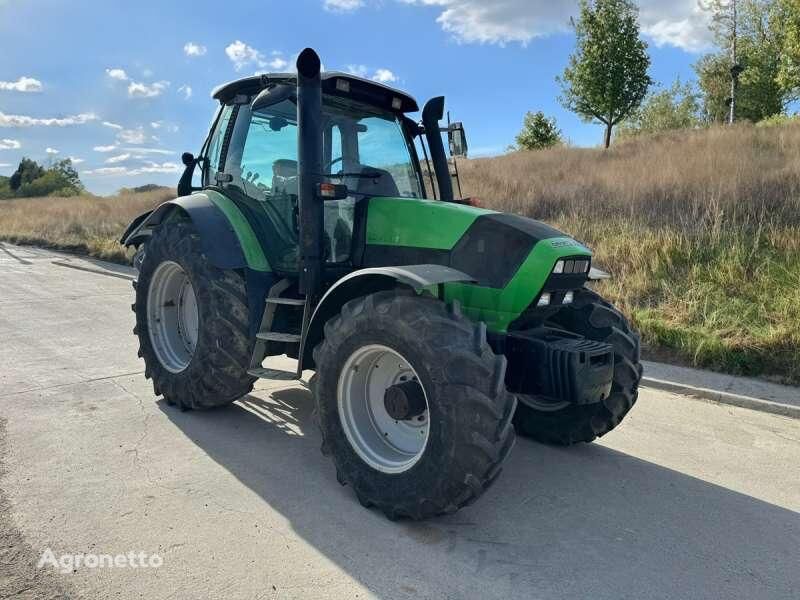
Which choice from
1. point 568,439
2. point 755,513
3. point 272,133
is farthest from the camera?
point 272,133

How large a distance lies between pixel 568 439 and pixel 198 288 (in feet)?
8.91

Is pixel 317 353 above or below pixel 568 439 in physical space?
above

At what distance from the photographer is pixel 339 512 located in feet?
10.2

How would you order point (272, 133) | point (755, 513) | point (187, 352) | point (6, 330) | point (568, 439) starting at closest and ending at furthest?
point (755, 513)
point (568, 439)
point (272, 133)
point (187, 352)
point (6, 330)

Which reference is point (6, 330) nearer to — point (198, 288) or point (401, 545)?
point (198, 288)

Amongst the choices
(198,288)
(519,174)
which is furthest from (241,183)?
(519,174)

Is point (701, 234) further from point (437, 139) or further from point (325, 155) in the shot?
point (325, 155)

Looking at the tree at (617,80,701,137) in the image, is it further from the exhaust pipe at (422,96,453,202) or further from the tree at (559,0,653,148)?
the exhaust pipe at (422,96,453,202)

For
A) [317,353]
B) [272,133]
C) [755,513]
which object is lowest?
[755,513]

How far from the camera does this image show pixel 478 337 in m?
2.81

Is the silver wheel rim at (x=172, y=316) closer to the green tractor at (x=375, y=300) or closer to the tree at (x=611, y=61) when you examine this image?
the green tractor at (x=375, y=300)

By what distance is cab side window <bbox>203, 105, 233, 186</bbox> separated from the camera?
4867 millimetres

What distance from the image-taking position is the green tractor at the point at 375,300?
2.87 m

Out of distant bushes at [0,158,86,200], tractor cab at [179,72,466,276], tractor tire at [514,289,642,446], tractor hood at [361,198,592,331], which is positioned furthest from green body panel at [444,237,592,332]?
distant bushes at [0,158,86,200]
